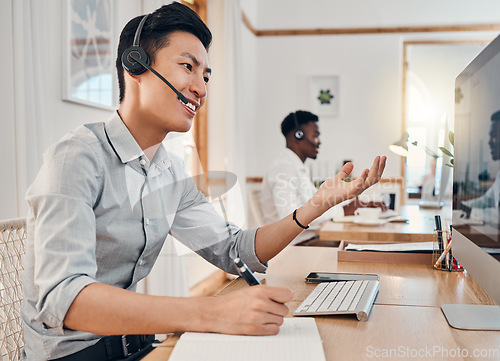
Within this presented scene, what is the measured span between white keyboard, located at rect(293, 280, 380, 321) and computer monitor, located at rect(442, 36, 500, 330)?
0.49ft

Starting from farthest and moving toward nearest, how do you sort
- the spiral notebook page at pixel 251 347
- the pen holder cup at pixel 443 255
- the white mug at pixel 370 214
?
the white mug at pixel 370 214 → the pen holder cup at pixel 443 255 → the spiral notebook page at pixel 251 347

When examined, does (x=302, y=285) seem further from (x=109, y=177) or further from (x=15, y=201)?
(x=15, y=201)

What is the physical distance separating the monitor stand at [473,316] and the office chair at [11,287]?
2.82 feet

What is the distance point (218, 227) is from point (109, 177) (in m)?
0.38

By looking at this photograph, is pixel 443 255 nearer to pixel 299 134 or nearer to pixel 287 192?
pixel 287 192

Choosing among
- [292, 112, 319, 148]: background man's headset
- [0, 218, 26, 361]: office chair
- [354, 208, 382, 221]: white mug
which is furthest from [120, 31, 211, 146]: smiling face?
[292, 112, 319, 148]: background man's headset

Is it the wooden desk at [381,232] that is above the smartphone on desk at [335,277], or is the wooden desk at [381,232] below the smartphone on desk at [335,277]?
below

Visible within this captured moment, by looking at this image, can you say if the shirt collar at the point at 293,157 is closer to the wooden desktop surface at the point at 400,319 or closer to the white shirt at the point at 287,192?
the white shirt at the point at 287,192

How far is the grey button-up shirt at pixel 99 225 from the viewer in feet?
2.72

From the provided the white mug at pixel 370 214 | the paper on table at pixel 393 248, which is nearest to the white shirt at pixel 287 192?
the white mug at pixel 370 214

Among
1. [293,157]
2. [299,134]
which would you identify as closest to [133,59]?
[293,157]

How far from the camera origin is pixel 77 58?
2121 millimetres

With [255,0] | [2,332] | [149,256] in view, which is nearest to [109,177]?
[149,256]

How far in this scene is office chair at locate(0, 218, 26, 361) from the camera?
1.05 m
